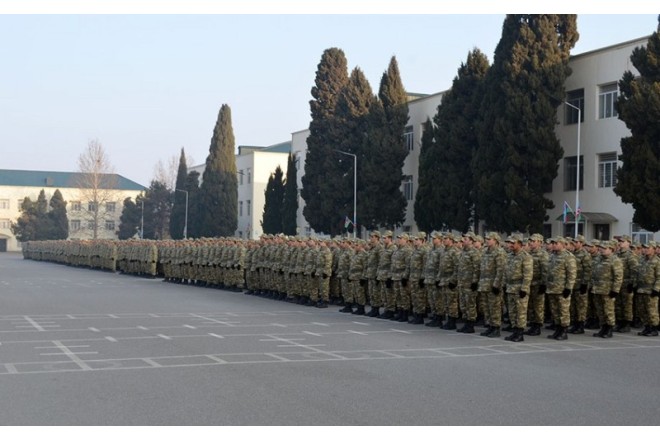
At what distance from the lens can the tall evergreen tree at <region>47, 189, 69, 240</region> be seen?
347 ft

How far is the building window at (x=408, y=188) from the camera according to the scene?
1941 inches

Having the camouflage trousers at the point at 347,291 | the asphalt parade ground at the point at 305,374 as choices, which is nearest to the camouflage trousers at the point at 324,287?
the camouflage trousers at the point at 347,291

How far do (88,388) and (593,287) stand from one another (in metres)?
9.90

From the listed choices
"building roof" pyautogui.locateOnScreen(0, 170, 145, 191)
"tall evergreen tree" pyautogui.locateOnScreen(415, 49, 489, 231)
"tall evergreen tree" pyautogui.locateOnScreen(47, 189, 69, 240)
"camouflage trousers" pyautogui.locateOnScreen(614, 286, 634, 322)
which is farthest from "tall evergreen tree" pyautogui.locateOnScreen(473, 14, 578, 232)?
"building roof" pyautogui.locateOnScreen(0, 170, 145, 191)

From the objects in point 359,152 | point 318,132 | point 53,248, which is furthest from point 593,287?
point 53,248

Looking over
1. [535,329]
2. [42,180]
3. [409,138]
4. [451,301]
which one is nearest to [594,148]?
[409,138]

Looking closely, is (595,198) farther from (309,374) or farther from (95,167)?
(95,167)

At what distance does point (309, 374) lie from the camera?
10.4 m

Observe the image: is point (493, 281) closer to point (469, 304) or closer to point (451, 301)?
point (469, 304)

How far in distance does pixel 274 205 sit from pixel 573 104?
3161 cm

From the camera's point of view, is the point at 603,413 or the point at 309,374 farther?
the point at 309,374

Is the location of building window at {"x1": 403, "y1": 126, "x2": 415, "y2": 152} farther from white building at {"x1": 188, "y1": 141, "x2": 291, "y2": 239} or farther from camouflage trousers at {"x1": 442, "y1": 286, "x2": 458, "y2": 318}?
camouflage trousers at {"x1": 442, "y1": 286, "x2": 458, "y2": 318}

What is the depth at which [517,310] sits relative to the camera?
14844 millimetres

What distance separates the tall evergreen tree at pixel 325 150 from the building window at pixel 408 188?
3894mm
